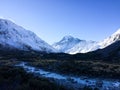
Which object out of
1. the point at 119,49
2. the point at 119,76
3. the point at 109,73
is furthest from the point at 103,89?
the point at 119,49

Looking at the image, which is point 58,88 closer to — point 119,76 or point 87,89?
point 87,89

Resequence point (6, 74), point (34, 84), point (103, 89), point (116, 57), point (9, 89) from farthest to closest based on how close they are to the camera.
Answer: point (116, 57) < point (103, 89) < point (6, 74) < point (34, 84) < point (9, 89)

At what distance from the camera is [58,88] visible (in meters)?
18.4

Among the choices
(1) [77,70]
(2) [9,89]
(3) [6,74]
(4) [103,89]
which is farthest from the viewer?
(1) [77,70]

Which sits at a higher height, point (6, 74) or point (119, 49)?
point (119, 49)

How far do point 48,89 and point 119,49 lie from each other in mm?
83562

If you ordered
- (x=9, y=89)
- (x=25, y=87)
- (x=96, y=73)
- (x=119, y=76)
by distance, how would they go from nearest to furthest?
(x=9, y=89) → (x=25, y=87) → (x=119, y=76) → (x=96, y=73)

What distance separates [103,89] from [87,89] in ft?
9.42

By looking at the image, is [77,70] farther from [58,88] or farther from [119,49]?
[119,49]

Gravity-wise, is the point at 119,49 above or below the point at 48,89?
above

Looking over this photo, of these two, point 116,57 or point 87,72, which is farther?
point 116,57

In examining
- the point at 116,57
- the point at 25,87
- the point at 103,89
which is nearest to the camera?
the point at 25,87

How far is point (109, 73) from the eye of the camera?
1772 inches

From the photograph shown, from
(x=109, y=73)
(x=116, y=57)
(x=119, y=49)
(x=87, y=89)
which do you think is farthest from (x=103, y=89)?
(x=119, y=49)
